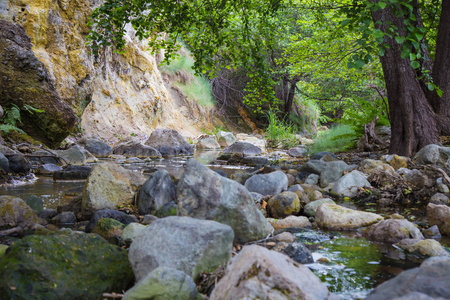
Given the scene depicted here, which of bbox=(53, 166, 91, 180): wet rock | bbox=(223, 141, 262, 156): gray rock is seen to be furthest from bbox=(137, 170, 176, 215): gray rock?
bbox=(223, 141, 262, 156): gray rock

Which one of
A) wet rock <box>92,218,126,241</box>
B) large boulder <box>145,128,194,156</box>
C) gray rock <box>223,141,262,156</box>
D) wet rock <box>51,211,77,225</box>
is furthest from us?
large boulder <box>145,128,194,156</box>

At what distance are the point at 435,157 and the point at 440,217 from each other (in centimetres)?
244

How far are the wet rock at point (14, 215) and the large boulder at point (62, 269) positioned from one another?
1260 mm

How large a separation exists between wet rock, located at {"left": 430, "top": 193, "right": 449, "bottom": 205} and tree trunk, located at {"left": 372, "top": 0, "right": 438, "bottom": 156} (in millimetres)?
2111

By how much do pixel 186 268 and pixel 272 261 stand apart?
46 centimetres

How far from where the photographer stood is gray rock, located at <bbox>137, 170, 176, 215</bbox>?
136 inches

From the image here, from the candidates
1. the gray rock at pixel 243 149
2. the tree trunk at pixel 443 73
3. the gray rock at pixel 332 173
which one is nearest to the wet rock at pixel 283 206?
the gray rock at pixel 332 173

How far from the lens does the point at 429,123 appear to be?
6.11 m

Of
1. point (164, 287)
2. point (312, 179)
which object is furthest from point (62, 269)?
point (312, 179)

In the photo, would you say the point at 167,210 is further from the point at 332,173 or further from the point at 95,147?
the point at 95,147

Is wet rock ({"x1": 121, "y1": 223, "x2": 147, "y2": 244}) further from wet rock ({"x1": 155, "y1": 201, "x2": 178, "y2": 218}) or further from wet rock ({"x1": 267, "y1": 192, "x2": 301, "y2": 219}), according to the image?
wet rock ({"x1": 267, "y1": 192, "x2": 301, "y2": 219})

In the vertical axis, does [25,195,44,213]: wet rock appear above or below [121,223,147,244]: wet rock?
below

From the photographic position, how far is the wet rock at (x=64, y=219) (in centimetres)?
324

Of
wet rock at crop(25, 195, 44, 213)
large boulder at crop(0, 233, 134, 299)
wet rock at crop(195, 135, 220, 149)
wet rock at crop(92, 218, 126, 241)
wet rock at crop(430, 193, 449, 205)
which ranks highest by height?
large boulder at crop(0, 233, 134, 299)
